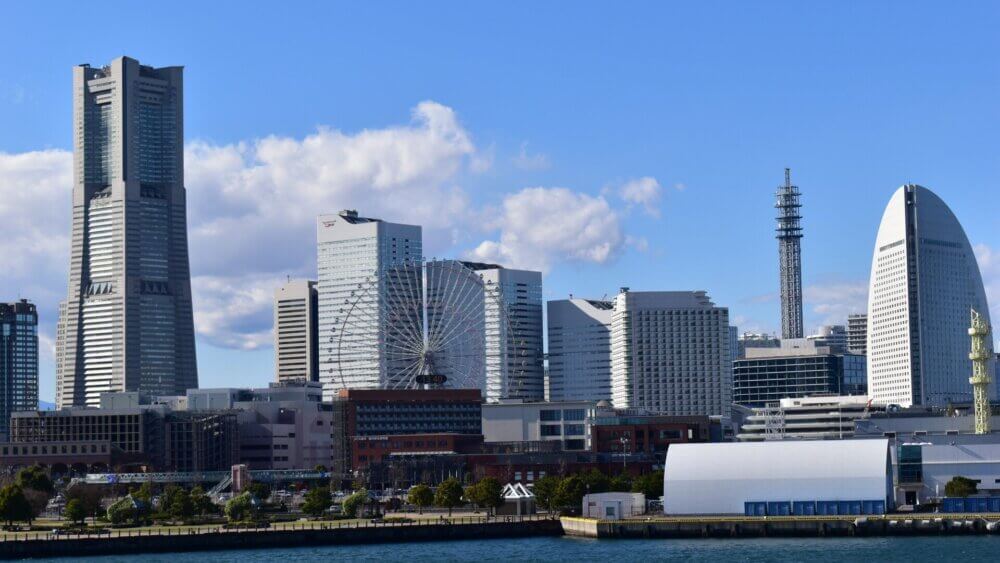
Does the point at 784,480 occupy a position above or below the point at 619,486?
above

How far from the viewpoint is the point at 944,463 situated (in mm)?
182750

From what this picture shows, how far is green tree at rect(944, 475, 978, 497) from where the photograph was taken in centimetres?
17088

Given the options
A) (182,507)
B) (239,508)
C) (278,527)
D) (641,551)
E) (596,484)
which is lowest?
(641,551)

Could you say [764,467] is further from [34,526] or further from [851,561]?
[34,526]

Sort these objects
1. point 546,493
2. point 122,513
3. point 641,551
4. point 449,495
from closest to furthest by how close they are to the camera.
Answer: point 641,551 → point 122,513 → point 546,493 → point 449,495

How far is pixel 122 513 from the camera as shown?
170 meters

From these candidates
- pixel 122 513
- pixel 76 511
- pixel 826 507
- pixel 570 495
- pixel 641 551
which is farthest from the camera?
pixel 570 495

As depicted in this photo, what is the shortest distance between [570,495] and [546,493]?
7074 mm

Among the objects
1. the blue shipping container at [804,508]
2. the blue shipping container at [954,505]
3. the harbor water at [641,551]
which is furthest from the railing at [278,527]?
the blue shipping container at [954,505]

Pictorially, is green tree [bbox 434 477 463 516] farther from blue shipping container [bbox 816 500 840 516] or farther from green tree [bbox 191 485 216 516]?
blue shipping container [bbox 816 500 840 516]

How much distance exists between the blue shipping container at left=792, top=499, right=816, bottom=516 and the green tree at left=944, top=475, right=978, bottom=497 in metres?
18.4

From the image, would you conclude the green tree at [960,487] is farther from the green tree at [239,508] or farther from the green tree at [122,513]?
the green tree at [122,513]

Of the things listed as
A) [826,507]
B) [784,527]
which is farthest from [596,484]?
[784,527]

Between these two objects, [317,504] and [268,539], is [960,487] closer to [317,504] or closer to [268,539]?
[317,504]
